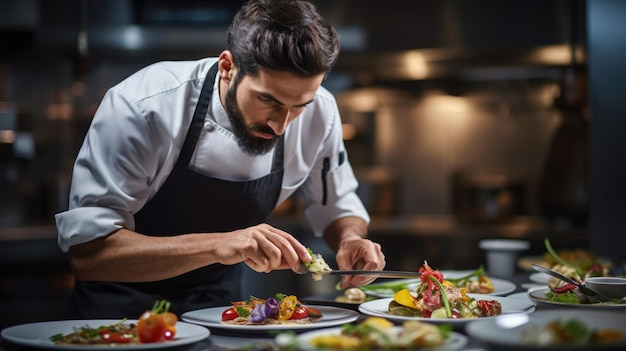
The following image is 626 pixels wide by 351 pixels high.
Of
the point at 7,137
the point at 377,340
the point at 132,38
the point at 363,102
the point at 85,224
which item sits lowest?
the point at 377,340

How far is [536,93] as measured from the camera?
16.3ft

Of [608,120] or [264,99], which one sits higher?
[264,99]

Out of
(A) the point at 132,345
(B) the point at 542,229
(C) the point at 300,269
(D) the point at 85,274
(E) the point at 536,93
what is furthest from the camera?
(E) the point at 536,93

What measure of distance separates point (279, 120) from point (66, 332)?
2.38 feet

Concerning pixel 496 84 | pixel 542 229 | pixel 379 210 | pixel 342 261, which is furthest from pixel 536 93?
pixel 342 261

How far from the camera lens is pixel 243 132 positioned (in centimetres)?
210

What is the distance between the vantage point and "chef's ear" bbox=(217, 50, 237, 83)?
2.06 metres

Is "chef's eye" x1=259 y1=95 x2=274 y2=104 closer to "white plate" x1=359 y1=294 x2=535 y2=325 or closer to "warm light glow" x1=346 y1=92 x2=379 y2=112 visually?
"white plate" x1=359 y1=294 x2=535 y2=325

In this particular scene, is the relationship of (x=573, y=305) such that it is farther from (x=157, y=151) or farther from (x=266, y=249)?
(x=157, y=151)

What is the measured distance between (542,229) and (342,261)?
8.79 ft

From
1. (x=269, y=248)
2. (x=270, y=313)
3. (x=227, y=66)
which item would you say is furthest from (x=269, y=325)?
(x=227, y=66)

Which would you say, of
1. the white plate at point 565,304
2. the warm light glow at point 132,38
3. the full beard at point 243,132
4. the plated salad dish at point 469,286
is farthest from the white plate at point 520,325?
the warm light glow at point 132,38

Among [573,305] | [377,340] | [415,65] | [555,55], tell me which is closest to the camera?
[377,340]

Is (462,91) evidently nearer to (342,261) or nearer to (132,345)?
(342,261)
